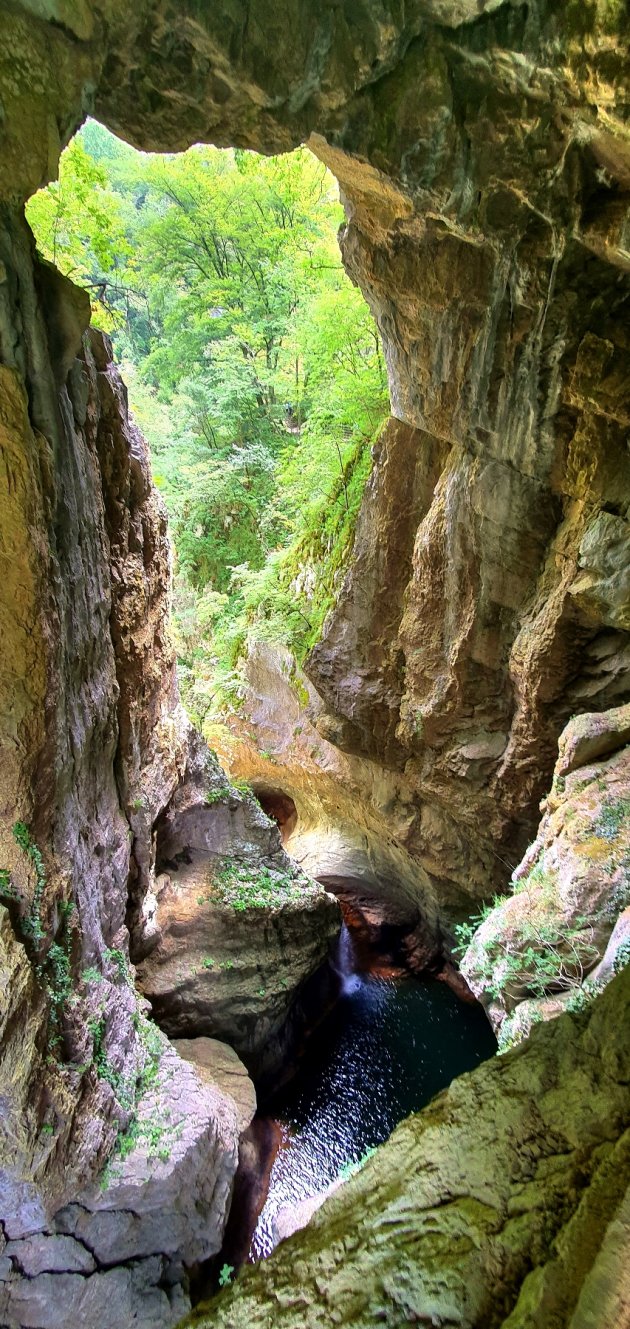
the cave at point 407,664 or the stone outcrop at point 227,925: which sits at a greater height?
the cave at point 407,664

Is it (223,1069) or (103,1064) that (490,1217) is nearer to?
(103,1064)

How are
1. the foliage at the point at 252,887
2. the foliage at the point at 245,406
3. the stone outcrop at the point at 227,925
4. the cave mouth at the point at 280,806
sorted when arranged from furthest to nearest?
the cave mouth at the point at 280,806 < the foliage at the point at 245,406 < the foliage at the point at 252,887 < the stone outcrop at the point at 227,925

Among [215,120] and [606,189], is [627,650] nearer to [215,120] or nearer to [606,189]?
[606,189]

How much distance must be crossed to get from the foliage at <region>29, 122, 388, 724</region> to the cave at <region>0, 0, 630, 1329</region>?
211cm

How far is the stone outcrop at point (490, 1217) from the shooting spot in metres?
2.17

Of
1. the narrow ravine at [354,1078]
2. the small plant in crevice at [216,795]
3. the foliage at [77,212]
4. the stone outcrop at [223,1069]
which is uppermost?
the foliage at [77,212]

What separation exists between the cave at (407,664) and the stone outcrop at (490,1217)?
14mm

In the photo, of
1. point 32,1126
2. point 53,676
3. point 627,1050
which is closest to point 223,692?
point 53,676

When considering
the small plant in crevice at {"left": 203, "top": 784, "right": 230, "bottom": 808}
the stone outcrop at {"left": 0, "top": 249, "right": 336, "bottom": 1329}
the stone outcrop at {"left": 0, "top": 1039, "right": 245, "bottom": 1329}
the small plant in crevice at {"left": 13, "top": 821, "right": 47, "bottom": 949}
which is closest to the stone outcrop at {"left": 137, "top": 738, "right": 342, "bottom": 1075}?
the small plant in crevice at {"left": 203, "top": 784, "right": 230, "bottom": 808}

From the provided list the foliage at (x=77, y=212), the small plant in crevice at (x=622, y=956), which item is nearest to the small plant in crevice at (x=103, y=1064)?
the small plant in crevice at (x=622, y=956)

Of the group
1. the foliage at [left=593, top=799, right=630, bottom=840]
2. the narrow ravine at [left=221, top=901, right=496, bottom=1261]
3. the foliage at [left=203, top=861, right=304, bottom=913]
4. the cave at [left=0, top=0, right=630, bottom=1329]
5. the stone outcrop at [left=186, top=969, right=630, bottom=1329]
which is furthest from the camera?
the foliage at [left=203, top=861, right=304, bottom=913]

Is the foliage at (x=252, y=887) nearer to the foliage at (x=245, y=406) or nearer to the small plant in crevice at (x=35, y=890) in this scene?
the foliage at (x=245, y=406)

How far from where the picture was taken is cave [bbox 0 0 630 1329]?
278cm

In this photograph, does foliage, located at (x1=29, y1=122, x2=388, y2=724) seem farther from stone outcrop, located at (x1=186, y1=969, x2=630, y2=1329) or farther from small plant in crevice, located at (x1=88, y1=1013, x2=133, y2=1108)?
stone outcrop, located at (x1=186, y1=969, x2=630, y2=1329)
